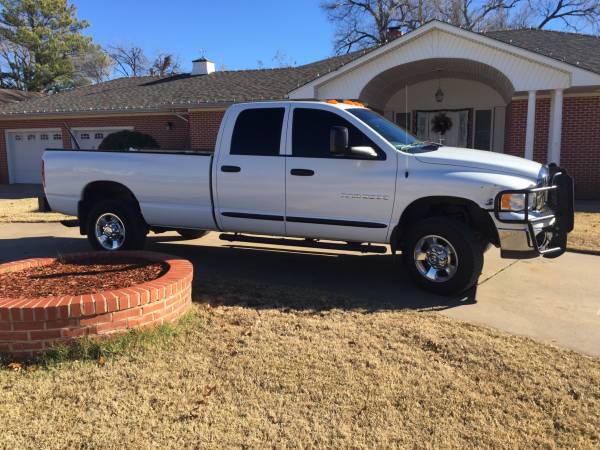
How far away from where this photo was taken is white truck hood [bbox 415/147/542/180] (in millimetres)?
5305

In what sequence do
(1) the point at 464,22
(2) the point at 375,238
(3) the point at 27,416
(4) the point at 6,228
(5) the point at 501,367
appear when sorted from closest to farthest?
(3) the point at 27,416 → (5) the point at 501,367 → (2) the point at 375,238 → (4) the point at 6,228 → (1) the point at 464,22

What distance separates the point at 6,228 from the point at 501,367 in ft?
32.9

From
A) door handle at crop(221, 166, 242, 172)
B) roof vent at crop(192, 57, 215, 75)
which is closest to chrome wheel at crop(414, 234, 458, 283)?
door handle at crop(221, 166, 242, 172)

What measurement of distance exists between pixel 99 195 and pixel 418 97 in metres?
13.0

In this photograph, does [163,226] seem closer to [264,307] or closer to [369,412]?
[264,307]

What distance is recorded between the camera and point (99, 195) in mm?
7574

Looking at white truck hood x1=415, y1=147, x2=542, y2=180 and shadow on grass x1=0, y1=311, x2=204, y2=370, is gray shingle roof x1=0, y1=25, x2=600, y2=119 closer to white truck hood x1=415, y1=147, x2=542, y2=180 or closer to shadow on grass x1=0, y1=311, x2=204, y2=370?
white truck hood x1=415, y1=147, x2=542, y2=180

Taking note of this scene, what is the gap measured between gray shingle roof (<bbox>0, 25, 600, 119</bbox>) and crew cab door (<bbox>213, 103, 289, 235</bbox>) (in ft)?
32.8

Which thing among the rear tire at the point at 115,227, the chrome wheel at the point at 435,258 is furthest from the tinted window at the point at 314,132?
the rear tire at the point at 115,227

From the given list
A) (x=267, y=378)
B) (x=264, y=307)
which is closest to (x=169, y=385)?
(x=267, y=378)

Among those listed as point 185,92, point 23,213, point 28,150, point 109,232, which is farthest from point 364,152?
point 28,150

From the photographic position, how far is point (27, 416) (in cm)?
318

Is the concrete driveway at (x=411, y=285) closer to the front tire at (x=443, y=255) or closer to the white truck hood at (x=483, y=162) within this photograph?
the front tire at (x=443, y=255)

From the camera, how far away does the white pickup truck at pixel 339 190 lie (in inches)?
210
